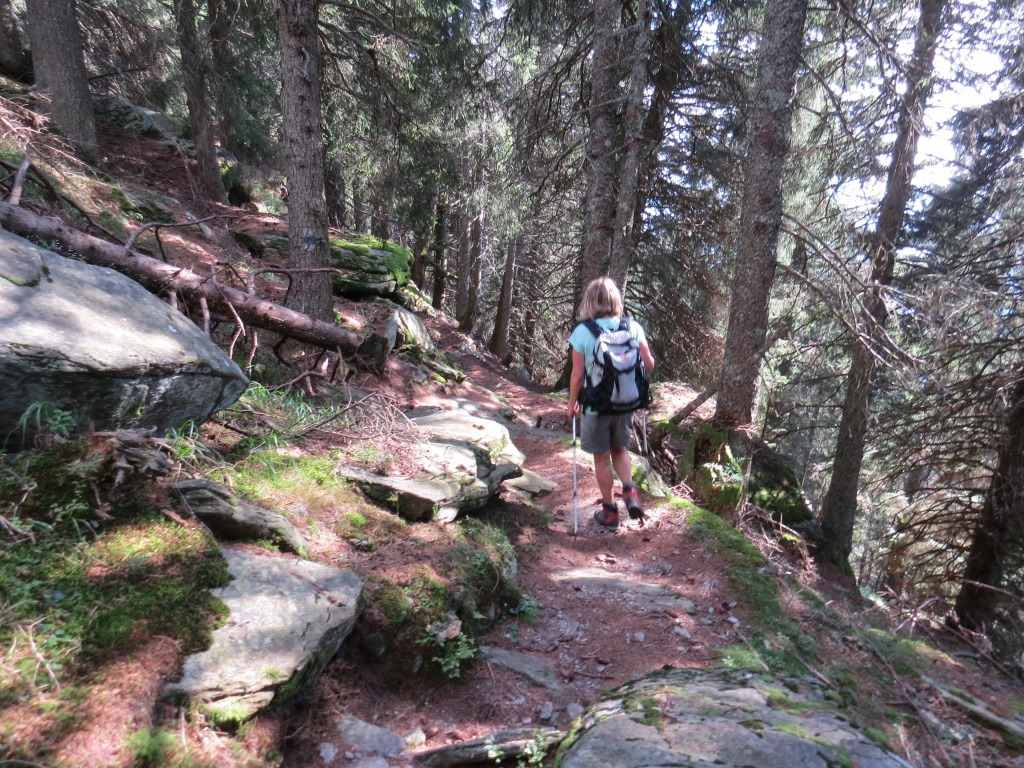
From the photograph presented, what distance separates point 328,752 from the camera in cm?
243

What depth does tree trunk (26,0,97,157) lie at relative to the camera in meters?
8.02

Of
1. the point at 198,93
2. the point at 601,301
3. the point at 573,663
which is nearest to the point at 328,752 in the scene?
the point at 573,663

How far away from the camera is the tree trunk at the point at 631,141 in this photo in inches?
303

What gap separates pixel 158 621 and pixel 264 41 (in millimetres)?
11441

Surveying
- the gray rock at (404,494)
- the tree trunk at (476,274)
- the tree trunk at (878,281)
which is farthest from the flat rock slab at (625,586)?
the tree trunk at (476,274)

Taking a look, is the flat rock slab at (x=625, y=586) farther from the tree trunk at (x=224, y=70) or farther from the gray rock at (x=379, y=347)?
the tree trunk at (x=224, y=70)

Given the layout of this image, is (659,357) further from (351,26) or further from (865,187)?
(351,26)

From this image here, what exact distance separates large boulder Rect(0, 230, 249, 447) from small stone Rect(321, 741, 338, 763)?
203cm

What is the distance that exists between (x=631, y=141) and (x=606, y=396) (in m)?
5.35

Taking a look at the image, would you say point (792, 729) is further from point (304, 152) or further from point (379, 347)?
point (379, 347)

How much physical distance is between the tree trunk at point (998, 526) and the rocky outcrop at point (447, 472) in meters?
6.50

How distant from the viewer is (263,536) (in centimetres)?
311

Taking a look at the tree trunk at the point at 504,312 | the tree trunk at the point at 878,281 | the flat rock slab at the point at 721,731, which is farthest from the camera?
the tree trunk at the point at 504,312

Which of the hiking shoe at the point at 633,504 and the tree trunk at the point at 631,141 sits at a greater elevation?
the tree trunk at the point at 631,141
